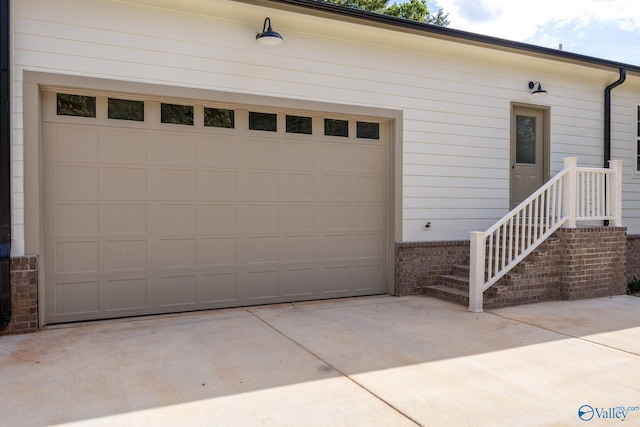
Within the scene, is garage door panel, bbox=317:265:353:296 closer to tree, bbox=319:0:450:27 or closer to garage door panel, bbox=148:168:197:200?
garage door panel, bbox=148:168:197:200

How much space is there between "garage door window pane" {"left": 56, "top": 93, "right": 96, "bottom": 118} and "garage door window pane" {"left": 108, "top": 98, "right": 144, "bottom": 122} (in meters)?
0.18

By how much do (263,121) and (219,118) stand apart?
1.86 ft

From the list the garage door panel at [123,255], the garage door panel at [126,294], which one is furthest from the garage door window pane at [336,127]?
the garage door panel at [126,294]

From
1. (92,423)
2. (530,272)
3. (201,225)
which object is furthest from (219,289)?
(530,272)

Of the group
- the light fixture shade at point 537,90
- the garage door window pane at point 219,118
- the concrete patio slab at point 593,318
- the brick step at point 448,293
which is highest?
the light fixture shade at point 537,90

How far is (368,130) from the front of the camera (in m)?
6.56

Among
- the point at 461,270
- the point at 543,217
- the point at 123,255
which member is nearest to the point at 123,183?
the point at 123,255

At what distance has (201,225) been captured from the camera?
18.2 feet

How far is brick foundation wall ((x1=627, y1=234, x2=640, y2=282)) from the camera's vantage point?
838 centimetres

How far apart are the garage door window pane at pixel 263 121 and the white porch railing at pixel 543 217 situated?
9.35 feet

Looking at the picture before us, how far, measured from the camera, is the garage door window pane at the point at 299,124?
605cm

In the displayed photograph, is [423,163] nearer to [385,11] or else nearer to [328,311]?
[328,311]

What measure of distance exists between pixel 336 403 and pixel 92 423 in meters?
1.46

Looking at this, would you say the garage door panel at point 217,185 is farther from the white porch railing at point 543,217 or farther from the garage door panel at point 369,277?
the white porch railing at point 543,217
